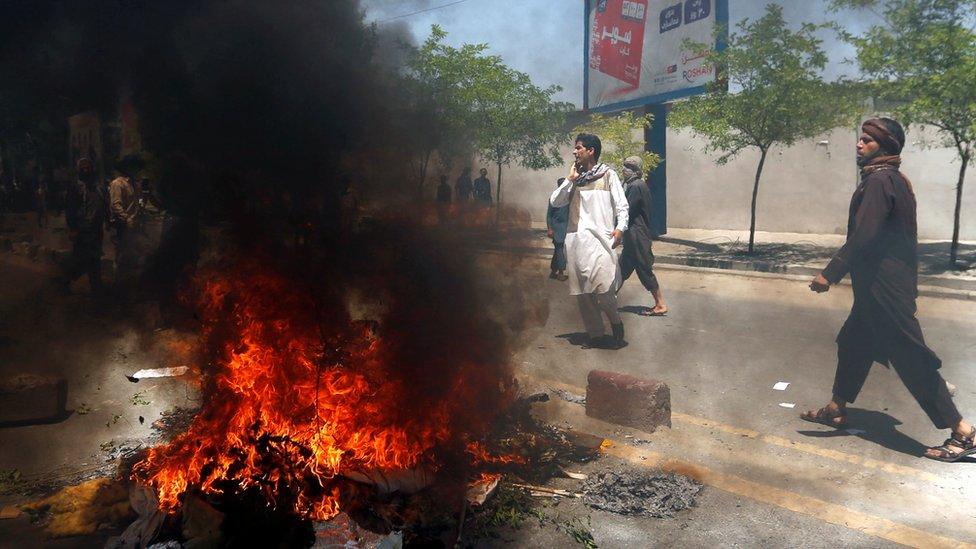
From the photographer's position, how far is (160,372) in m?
5.40

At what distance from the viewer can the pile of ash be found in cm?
339

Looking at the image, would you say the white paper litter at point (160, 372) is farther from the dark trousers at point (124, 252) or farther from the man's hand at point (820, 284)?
→ the man's hand at point (820, 284)

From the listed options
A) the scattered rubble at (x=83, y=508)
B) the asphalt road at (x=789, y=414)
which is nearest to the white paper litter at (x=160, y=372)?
the scattered rubble at (x=83, y=508)

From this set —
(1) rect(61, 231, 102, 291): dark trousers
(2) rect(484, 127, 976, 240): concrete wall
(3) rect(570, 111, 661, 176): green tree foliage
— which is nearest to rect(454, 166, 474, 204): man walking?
(1) rect(61, 231, 102, 291): dark trousers

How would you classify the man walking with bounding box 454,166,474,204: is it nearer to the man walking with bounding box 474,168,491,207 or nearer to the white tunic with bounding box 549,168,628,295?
the man walking with bounding box 474,168,491,207

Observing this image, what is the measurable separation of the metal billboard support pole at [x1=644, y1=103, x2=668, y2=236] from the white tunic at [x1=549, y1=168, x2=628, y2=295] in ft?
37.9

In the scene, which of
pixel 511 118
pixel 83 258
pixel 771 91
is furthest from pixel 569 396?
pixel 771 91

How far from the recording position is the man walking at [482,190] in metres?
5.55

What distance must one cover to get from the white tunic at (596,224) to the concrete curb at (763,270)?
81.9 inches

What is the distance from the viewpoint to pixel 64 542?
3162 millimetres

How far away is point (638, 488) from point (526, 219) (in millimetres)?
3590

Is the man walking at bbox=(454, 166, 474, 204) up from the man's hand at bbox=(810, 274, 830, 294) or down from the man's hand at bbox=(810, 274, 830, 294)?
up

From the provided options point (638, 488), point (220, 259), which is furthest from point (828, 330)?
point (220, 259)

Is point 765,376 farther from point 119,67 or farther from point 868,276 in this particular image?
point 119,67
